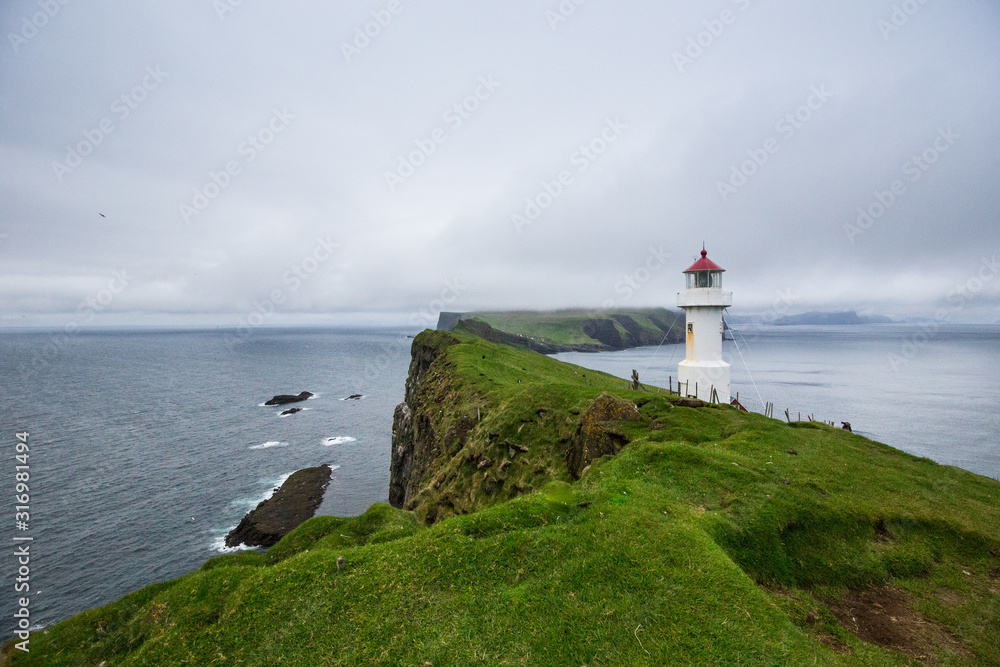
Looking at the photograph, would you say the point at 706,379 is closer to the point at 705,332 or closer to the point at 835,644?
the point at 705,332

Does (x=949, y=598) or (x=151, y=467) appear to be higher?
(x=949, y=598)

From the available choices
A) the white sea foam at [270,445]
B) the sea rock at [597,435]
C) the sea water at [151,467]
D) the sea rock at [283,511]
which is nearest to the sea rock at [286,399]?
the sea water at [151,467]

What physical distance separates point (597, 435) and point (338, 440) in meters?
76.3

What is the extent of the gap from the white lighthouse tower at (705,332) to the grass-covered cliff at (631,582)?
18.1 meters

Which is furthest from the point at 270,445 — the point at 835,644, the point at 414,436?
the point at 835,644

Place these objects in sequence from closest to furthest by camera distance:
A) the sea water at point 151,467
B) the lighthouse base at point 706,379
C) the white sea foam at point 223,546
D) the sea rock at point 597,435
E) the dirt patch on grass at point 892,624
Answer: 1. the dirt patch on grass at point 892,624
2. the sea rock at point 597,435
3. the lighthouse base at point 706,379
4. the sea water at point 151,467
5. the white sea foam at point 223,546

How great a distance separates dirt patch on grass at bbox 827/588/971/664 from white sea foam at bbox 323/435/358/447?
3390 inches

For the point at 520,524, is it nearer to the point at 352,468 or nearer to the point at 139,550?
the point at 139,550

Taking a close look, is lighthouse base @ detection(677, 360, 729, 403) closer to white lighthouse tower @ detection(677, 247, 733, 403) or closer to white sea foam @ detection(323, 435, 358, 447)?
white lighthouse tower @ detection(677, 247, 733, 403)

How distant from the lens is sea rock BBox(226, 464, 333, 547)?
49.9 metres

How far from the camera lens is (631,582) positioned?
11.8 meters

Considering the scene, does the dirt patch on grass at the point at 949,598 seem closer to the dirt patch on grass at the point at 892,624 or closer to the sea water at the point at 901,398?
the dirt patch on grass at the point at 892,624

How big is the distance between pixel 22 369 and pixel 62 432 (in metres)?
147

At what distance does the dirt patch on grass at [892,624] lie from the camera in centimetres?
1118
